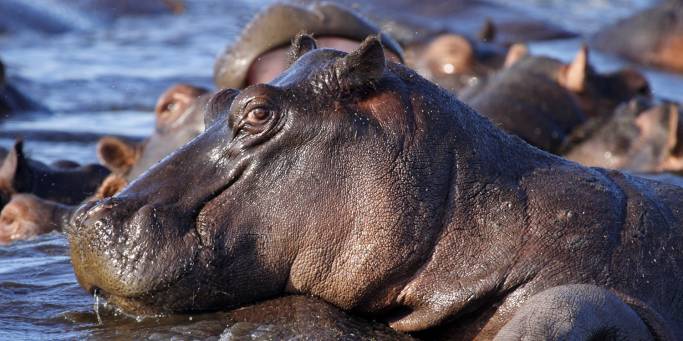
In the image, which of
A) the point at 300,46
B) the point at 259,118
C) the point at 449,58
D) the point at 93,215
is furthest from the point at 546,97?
the point at 93,215

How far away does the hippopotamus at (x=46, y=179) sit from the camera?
7746 millimetres

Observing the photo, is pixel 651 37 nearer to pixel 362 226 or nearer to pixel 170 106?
pixel 170 106

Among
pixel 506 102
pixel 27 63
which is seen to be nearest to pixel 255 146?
pixel 506 102

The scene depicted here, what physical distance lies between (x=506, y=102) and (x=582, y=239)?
5.63 meters

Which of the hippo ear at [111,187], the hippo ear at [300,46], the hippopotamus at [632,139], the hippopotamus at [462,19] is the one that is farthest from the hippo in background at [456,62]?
the hippo ear at [300,46]

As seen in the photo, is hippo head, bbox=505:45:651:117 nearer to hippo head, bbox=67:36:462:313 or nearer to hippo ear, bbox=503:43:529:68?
hippo ear, bbox=503:43:529:68

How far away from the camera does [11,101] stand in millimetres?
11516

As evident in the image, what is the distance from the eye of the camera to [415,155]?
13.6ft

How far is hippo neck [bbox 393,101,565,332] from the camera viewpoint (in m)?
4.14

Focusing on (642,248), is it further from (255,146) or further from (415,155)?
(255,146)

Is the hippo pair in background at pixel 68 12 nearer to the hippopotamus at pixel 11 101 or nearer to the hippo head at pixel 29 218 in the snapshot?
the hippopotamus at pixel 11 101

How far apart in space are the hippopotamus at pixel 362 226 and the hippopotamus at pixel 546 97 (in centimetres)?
516

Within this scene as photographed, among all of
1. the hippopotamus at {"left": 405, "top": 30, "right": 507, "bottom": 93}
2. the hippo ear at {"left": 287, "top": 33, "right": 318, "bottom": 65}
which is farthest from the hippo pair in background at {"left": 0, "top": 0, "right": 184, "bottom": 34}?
the hippo ear at {"left": 287, "top": 33, "right": 318, "bottom": 65}

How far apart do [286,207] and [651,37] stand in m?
12.6
